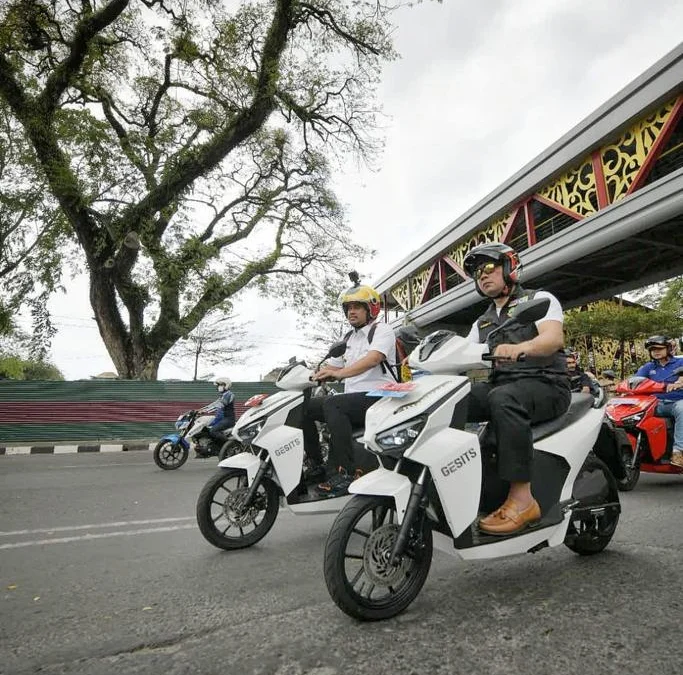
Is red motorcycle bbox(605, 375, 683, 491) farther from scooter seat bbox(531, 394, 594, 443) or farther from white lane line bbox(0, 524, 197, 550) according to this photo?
white lane line bbox(0, 524, 197, 550)

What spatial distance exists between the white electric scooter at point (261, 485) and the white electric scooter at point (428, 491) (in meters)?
1.11

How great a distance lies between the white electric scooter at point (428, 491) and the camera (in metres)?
2.04

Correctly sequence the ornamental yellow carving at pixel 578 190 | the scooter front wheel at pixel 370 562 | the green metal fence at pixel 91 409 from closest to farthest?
the scooter front wheel at pixel 370 562 < the ornamental yellow carving at pixel 578 190 < the green metal fence at pixel 91 409

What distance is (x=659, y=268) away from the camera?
9711 millimetres

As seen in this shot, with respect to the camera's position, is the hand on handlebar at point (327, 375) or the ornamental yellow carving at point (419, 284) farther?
the ornamental yellow carving at point (419, 284)

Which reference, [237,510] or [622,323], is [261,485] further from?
[622,323]

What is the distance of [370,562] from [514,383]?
3.55 feet

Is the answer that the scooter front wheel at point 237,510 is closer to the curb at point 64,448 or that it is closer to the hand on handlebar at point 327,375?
the hand on handlebar at point 327,375

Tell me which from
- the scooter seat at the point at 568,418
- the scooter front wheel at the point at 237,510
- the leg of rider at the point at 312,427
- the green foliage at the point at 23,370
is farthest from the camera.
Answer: the green foliage at the point at 23,370

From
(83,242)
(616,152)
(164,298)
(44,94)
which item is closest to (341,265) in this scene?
(164,298)

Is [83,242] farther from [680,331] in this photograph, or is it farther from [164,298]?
[680,331]

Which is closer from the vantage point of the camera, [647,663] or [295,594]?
[647,663]

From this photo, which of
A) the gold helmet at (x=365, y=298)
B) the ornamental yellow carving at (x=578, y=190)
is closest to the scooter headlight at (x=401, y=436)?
the gold helmet at (x=365, y=298)

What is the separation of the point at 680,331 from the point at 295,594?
912 inches
